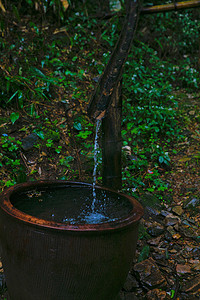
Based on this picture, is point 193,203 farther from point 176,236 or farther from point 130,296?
point 130,296

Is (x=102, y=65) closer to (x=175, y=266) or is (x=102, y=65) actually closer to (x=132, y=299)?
(x=175, y=266)

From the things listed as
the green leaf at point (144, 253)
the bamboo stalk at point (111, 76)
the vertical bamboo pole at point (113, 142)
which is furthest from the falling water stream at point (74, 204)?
the green leaf at point (144, 253)

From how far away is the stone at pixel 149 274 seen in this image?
240 centimetres

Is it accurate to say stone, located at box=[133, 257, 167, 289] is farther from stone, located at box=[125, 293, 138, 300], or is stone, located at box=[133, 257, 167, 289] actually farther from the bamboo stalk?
the bamboo stalk

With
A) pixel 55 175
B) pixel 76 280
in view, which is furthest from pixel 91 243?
pixel 55 175

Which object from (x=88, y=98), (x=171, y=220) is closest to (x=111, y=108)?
(x=171, y=220)

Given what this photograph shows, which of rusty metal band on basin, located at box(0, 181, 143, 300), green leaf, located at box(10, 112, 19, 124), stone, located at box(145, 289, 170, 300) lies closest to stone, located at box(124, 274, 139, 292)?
stone, located at box(145, 289, 170, 300)

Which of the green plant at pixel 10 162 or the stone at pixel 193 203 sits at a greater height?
the green plant at pixel 10 162

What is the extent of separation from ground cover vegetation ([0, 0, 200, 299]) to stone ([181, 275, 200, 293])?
0.08 metres

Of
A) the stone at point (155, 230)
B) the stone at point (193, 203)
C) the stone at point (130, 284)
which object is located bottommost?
the stone at point (130, 284)

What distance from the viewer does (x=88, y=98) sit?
169 inches

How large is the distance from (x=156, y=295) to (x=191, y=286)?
0.99 ft

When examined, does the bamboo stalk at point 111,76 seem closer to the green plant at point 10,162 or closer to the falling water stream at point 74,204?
the falling water stream at point 74,204

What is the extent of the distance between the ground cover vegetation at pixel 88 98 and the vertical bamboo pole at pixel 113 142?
2.10 feet
